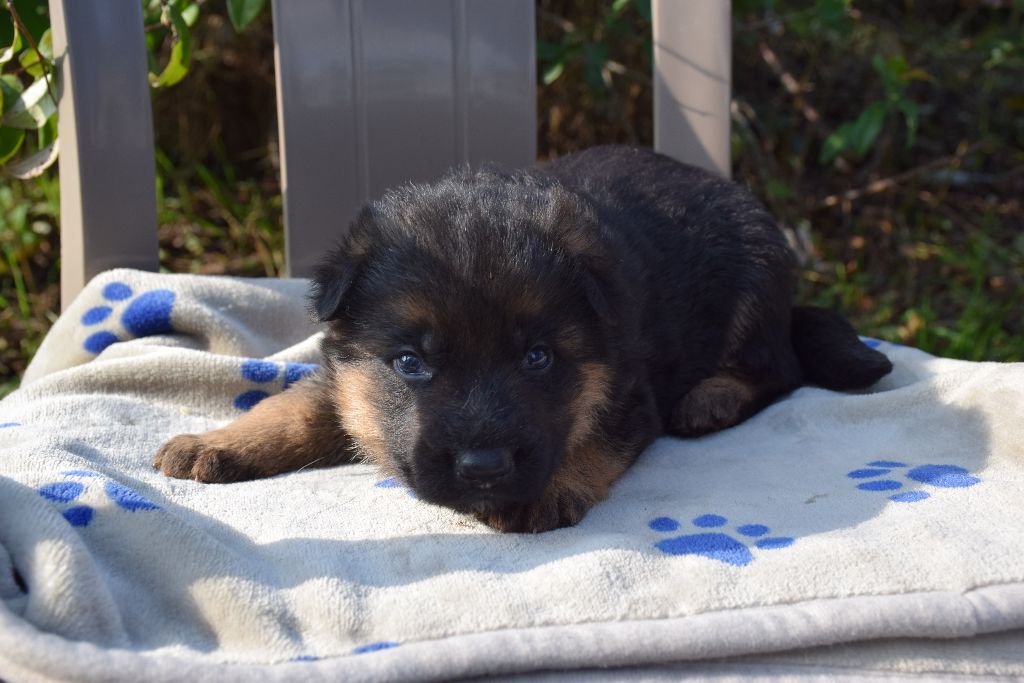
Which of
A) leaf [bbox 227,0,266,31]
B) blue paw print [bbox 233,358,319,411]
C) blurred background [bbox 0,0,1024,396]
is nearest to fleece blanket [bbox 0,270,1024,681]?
blue paw print [bbox 233,358,319,411]

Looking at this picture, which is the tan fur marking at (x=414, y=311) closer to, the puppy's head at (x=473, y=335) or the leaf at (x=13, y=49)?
the puppy's head at (x=473, y=335)

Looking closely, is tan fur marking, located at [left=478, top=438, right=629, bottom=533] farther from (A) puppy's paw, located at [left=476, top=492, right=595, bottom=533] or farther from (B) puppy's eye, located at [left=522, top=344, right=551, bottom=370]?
(B) puppy's eye, located at [left=522, top=344, right=551, bottom=370]

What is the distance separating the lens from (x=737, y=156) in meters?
6.50

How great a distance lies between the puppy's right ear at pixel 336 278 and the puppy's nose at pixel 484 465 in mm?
590

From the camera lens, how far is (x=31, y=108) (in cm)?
385

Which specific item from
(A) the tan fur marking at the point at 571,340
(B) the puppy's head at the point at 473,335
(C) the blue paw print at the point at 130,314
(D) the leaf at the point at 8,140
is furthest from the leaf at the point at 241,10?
(A) the tan fur marking at the point at 571,340

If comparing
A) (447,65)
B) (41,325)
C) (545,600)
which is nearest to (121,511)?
(545,600)

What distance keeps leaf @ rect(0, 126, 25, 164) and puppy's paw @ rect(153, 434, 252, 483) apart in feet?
4.73

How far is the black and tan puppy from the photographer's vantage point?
2619 mm

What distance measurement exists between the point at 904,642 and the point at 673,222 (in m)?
1.81

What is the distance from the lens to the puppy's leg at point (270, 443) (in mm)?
3018

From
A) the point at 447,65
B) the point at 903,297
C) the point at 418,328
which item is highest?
the point at 447,65

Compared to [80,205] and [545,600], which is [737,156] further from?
[545,600]

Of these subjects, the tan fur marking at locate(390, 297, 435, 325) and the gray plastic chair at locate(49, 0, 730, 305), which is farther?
the gray plastic chair at locate(49, 0, 730, 305)
